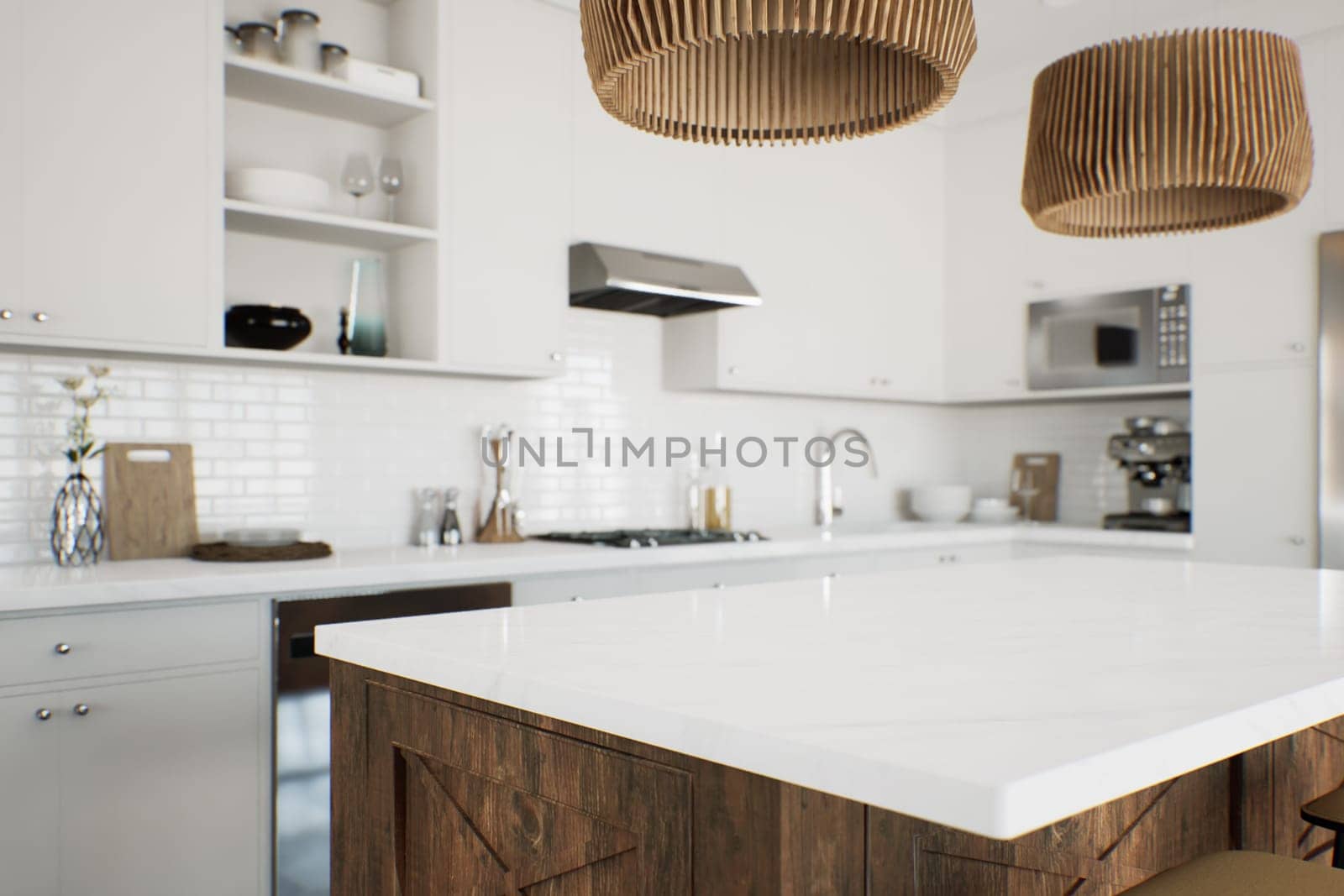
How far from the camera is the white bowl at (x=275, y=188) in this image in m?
2.99

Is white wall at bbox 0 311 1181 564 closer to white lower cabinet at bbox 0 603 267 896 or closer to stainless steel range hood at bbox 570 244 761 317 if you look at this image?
stainless steel range hood at bbox 570 244 761 317

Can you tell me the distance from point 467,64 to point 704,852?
2875 millimetres

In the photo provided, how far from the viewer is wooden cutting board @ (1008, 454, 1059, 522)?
5.01 metres

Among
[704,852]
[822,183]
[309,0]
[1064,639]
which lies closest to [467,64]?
[309,0]

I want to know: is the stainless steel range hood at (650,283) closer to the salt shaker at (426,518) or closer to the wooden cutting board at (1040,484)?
the salt shaker at (426,518)

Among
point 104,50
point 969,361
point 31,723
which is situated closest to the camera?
point 31,723

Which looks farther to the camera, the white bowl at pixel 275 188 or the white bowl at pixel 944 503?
the white bowl at pixel 944 503

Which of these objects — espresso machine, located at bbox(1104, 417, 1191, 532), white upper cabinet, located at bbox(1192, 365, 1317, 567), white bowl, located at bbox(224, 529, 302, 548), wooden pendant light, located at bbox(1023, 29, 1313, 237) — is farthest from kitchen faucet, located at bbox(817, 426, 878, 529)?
wooden pendant light, located at bbox(1023, 29, 1313, 237)

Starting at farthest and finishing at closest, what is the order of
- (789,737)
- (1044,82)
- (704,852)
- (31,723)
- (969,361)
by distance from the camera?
(969,361) < (31,723) < (1044,82) < (704,852) < (789,737)

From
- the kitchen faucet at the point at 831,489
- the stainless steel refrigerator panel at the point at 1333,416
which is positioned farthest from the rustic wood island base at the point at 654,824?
the kitchen faucet at the point at 831,489

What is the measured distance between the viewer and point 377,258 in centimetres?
349

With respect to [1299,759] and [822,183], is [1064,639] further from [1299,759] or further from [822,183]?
[822,183]

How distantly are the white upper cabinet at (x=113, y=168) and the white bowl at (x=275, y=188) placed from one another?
16 centimetres

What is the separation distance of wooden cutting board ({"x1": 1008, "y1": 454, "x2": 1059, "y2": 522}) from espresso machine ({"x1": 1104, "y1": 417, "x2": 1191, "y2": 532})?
0.45m
